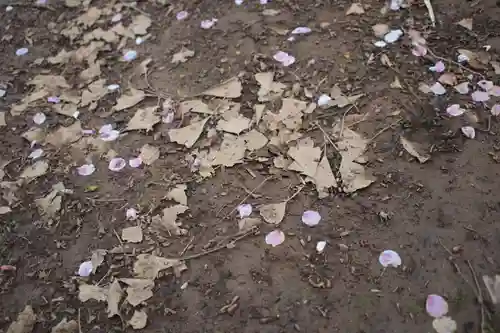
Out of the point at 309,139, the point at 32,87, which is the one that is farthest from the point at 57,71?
the point at 309,139

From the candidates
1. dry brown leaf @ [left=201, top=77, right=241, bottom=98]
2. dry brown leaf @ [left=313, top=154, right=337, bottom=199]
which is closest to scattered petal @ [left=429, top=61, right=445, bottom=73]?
dry brown leaf @ [left=313, top=154, right=337, bottom=199]

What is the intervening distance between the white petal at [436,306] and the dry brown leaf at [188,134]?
742mm

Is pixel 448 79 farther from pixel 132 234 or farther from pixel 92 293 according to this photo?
pixel 92 293

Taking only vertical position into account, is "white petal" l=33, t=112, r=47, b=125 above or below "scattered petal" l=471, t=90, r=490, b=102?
below

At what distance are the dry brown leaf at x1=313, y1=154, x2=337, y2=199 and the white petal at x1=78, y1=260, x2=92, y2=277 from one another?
59 centimetres

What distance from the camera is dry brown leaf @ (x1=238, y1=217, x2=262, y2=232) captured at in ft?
4.00

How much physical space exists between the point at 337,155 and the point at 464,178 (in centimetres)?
32

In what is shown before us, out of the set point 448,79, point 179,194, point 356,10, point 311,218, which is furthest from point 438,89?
point 179,194

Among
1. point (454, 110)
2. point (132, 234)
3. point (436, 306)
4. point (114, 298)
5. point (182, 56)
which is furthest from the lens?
point (182, 56)

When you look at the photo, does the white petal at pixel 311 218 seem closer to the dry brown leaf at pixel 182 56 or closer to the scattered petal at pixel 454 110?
the scattered petal at pixel 454 110

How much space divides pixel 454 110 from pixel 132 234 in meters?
0.92

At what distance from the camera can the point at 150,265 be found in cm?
118

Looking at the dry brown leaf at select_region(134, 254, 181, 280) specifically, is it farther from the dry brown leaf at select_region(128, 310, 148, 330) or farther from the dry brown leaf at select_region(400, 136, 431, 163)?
the dry brown leaf at select_region(400, 136, 431, 163)

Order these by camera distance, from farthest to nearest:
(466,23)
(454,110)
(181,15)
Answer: (181,15)
(466,23)
(454,110)
